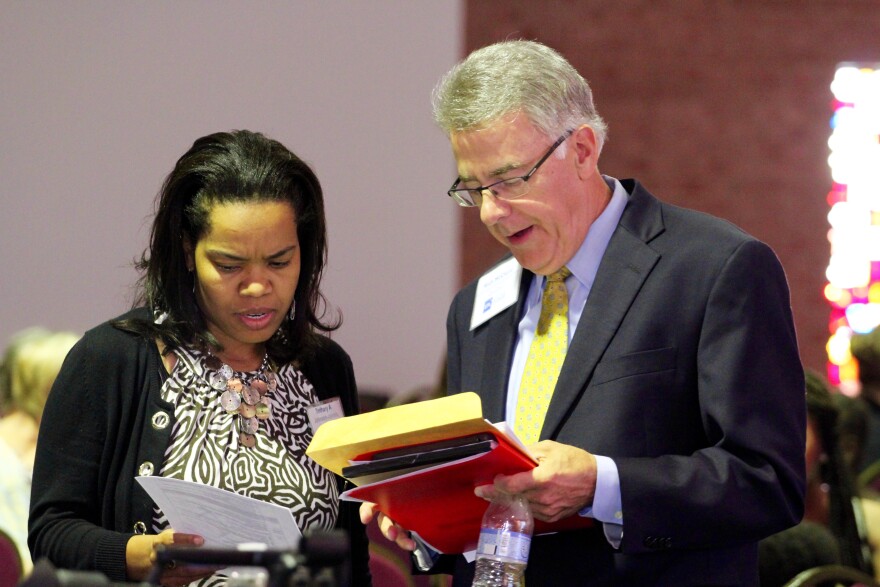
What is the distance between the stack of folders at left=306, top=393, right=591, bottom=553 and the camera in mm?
1808

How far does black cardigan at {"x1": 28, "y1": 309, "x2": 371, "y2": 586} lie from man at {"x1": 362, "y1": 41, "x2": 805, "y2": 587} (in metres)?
0.45

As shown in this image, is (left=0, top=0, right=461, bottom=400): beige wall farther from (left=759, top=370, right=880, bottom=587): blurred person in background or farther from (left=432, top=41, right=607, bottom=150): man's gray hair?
(left=432, top=41, right=607, bottom=150): man's gray hair

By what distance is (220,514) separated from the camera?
6.68ft

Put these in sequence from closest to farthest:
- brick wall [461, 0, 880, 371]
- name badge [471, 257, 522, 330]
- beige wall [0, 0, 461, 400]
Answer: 1. name badge [471, 257, 522, 330]
2. beige wall [0, 0, 461, 400]
3. brick wall [461, 0, 880, 371]

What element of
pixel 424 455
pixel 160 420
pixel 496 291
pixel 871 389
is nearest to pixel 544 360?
pixel 496 291

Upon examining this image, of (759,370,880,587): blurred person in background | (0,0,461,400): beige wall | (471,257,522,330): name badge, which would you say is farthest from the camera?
(0,0,461,400): beige wall

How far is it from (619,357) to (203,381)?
0.84 m

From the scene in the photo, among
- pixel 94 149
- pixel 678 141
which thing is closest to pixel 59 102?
pixel 94 149

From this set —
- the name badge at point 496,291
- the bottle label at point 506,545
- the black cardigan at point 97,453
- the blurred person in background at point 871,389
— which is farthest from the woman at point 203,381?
the blurred person in background at point 871,389

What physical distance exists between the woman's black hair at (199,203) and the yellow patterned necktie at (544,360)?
52 centimetres

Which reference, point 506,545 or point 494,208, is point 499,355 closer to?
point 494,208

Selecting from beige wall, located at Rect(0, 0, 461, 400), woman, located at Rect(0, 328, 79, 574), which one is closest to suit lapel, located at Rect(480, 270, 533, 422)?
woman, located at Rect(0, 328, 79, 574)

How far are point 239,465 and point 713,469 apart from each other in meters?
0.90

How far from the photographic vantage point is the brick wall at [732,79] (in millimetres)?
6574
